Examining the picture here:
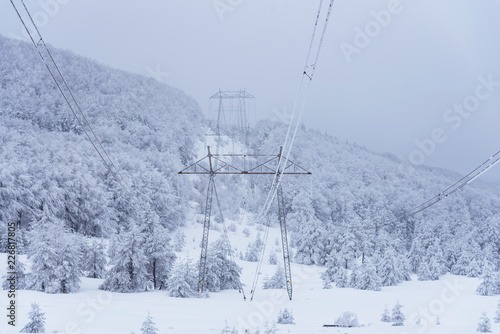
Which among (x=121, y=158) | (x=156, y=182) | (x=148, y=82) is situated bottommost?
(x=156, y=182)

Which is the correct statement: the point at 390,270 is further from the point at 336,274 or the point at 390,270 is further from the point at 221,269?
the point at 221,269

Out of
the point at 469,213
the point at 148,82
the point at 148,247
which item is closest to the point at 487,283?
the point at 148,247

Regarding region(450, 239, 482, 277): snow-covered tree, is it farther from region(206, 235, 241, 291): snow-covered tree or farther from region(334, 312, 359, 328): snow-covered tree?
region(334, 312, 359, 328): snow-covered tree

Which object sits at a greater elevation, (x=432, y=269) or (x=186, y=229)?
(x=186, y=229)

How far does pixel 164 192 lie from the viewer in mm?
74562

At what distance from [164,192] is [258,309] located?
48.0 metres

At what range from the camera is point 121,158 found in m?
78.7

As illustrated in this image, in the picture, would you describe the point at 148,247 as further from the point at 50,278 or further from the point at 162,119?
the point at 162,119

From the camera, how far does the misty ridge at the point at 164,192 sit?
153 ft

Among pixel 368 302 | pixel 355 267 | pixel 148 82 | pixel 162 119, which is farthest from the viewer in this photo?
pixel 148 82

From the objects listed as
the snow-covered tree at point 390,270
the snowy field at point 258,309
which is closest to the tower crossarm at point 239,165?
the snowy field at point 258,309

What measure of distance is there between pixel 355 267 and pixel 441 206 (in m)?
74.9

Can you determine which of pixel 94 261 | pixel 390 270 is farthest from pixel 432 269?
pixel 94 261

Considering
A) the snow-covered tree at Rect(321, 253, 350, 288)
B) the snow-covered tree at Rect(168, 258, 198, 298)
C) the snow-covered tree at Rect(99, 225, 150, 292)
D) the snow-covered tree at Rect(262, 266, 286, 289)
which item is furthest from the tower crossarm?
the snow-covered tree at Rect(321, 253, 350, 288)
